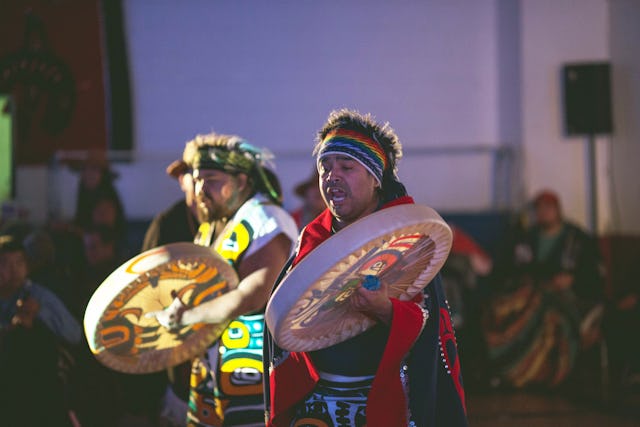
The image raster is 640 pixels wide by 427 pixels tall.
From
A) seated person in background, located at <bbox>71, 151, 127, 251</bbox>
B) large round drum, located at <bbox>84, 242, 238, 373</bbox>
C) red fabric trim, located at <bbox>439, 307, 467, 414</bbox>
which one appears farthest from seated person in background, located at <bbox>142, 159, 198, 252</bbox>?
seated person in background, located at <bbox>71, 151, 127, 251</bbox>

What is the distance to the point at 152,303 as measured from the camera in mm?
3141

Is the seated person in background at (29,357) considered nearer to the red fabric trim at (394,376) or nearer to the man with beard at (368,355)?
the man with beard at (368,355)

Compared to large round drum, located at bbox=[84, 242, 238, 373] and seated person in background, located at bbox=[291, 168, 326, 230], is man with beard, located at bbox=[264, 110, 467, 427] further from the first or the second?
seated person in background, located at bbox=[291, 168, 326, 230]

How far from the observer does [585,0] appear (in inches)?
327

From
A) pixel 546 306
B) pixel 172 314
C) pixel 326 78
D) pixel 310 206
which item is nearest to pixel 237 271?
pixel 172 314

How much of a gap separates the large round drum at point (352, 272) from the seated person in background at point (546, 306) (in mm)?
4356

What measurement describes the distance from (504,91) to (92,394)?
18.3 feet

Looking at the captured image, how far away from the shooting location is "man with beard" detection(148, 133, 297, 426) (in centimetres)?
314

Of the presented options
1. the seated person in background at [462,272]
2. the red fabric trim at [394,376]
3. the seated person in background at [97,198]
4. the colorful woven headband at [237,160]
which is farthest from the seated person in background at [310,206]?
the red fabric trim at [394,376]

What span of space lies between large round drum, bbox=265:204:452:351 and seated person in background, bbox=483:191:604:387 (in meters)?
4.36

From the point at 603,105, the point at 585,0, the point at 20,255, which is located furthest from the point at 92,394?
the point at 585,0

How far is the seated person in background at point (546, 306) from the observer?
6.69 meters

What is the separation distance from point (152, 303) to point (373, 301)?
3.41 feet

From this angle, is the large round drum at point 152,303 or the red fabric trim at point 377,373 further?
the large round drum at point 152,303
